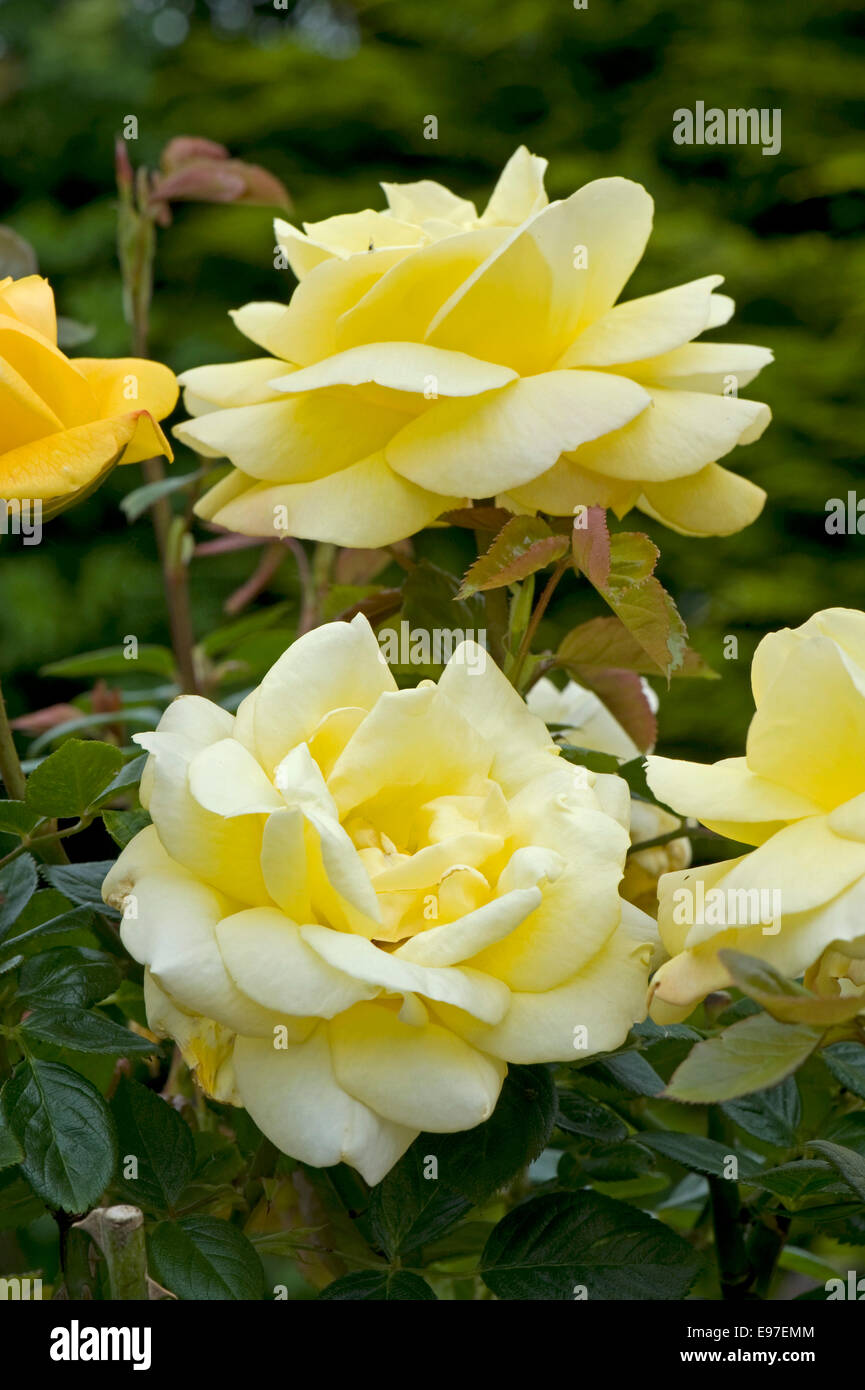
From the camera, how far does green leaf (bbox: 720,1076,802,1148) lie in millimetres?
495

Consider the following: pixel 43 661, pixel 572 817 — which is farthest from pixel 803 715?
pixel 43 661

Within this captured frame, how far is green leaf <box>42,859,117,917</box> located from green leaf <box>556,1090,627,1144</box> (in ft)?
0.57

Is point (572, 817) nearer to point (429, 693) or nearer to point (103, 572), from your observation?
point (429, 693)

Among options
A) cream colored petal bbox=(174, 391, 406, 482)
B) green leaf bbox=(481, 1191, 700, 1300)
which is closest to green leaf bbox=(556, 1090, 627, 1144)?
green leaf bbox=(481, 1191, 700, 1300)

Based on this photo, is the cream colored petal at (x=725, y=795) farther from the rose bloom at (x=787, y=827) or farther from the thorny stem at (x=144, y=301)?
the thorny stem at (x=144, y=301)

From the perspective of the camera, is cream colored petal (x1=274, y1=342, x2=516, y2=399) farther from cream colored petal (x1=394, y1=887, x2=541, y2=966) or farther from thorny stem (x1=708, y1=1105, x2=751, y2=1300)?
thorny stem (x1=708, y1=1105, x2=751, y2=1300)

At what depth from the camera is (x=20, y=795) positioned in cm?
47

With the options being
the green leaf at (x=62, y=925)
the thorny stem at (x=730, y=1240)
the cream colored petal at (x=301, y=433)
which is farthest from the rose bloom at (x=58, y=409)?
the thorny stem at (x=730, y=1240)

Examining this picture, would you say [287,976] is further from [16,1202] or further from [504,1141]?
[16,1202]

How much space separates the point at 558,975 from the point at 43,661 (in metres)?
2.12

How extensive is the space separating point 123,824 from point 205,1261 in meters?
0.14

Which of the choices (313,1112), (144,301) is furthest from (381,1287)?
(144,301)

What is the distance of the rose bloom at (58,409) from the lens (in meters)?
0.43

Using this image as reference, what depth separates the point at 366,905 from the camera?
0.34m
